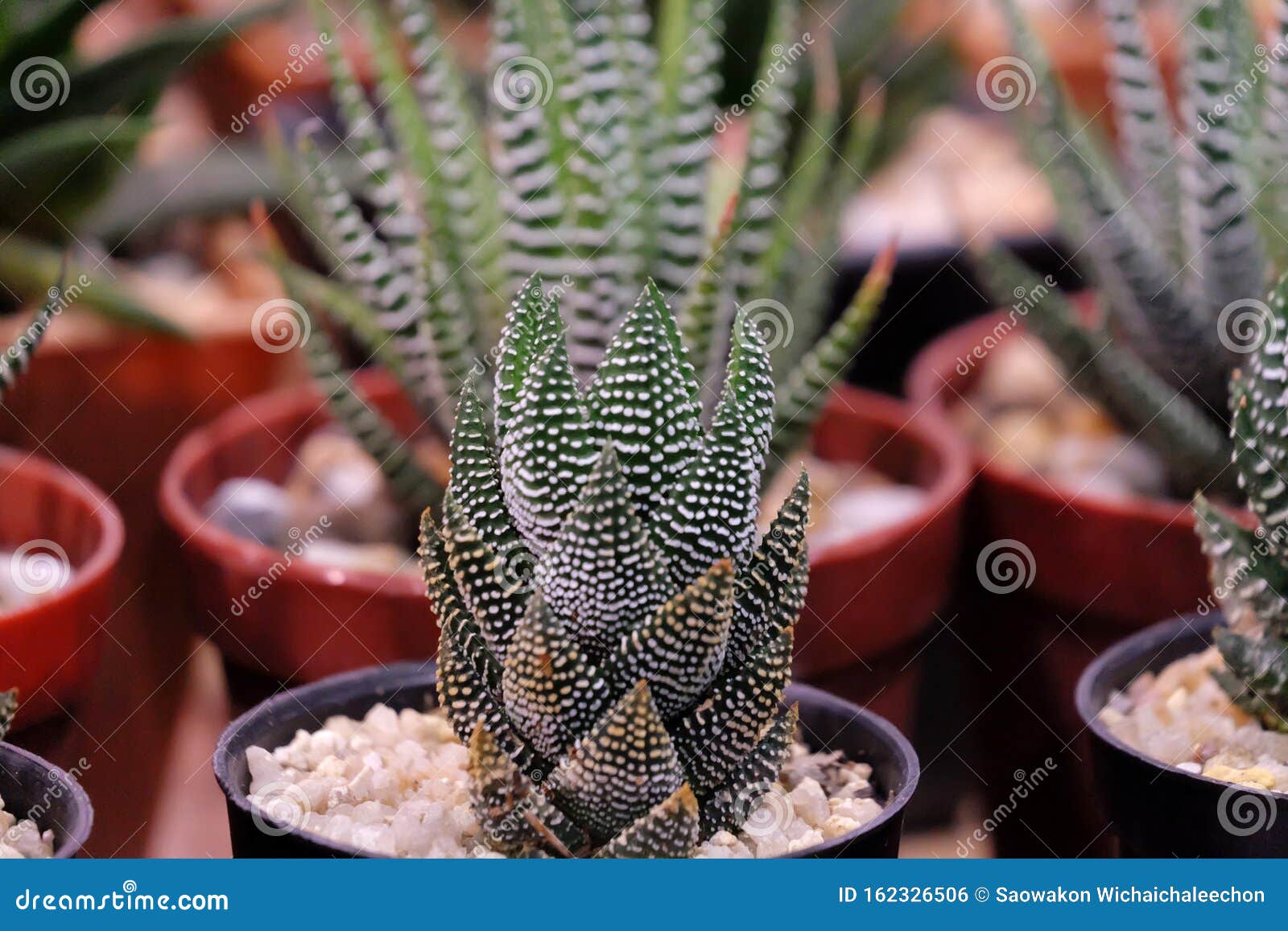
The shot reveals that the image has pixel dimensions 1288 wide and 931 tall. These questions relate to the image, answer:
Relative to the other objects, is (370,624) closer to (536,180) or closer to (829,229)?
(536,180)

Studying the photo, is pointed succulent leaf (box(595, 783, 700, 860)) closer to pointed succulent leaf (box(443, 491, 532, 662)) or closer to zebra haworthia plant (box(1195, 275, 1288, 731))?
pointed succulent leaf (box(443, 491, 532, 662))

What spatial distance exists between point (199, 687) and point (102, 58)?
37cm

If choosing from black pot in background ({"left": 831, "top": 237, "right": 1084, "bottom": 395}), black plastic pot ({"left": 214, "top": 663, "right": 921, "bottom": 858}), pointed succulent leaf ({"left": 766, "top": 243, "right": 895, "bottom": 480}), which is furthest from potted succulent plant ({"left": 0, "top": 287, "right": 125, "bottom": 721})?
black pot in background ({"left": 831, "top": 237, "right": 1084, "bottom": 395})

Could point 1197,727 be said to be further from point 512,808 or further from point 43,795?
point 43,795

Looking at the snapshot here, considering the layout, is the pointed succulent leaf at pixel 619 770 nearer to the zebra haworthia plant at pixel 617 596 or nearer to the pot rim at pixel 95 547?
the zebra haworthia plant at pixel 617 596

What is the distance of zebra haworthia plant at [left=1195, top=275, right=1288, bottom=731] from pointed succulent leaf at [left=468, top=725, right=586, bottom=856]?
294mm

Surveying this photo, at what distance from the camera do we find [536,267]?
2.56 ft

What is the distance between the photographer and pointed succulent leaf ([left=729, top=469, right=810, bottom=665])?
540mm

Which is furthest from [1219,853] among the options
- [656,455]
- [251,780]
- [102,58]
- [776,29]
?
[102,58]

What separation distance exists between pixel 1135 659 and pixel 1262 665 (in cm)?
6

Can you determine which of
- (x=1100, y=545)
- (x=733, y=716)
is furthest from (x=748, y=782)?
(x=1100, y=545)

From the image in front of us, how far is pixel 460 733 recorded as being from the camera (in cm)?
54

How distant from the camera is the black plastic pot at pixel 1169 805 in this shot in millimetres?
547
